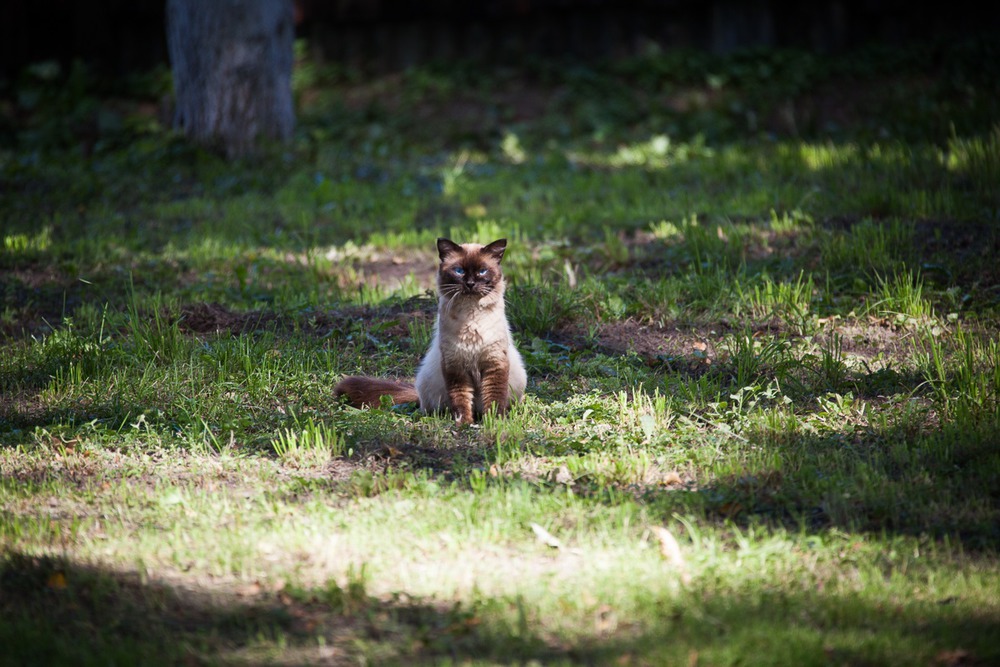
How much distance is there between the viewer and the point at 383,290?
7008 mm

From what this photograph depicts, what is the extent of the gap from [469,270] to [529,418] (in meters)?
0.84

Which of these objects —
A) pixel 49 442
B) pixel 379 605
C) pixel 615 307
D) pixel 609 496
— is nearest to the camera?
pixel 379 605

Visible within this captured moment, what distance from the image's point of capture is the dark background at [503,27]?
45.2 feet

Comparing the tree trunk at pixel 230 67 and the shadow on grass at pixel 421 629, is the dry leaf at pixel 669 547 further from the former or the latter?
the tree trunk at pixel 230 67

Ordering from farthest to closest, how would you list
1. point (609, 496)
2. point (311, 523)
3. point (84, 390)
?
point (84, 390), point (609, 496), point (311, 523)

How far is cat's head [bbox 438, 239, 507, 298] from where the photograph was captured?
16.0 feet

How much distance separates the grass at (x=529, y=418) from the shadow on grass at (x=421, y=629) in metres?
0.01

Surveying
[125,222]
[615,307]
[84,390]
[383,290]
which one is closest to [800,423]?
[615,307]

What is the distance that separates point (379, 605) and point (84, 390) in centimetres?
282

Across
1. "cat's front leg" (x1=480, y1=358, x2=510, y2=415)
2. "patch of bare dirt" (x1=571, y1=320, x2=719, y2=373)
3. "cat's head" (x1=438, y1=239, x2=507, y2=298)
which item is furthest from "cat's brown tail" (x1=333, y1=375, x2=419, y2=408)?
"patch of bare dirt" (x1=571, y1=320, x2=719, y2=373)

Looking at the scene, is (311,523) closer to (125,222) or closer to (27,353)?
(27,353)

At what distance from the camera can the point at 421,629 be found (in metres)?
3.04

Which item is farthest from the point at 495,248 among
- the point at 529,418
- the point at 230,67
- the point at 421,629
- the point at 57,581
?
the point at 230,67

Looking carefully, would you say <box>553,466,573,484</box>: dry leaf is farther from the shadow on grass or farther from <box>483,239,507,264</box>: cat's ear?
<box>483,239,507,264</box>: cat's ear
